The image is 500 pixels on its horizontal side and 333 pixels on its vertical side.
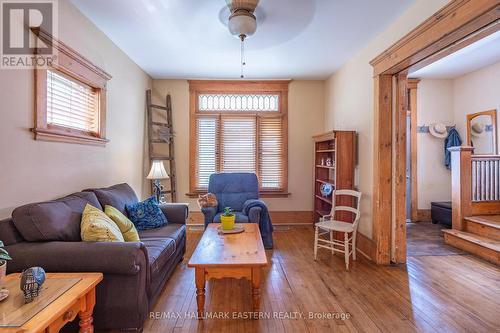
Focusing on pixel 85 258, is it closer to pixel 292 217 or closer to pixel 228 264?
pixel 228 264

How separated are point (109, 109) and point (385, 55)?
343 centimetres

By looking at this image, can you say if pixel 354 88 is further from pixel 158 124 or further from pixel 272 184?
pixel 158 124

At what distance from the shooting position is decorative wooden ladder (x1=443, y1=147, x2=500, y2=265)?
147 inches

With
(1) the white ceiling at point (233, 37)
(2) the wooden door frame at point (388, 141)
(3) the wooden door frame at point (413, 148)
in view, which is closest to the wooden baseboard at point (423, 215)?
(3) the wooden door frame at point (413, 148)

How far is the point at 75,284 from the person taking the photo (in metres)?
1.57

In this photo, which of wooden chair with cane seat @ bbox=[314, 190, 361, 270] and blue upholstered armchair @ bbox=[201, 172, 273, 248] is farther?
blue upholstered armchair @ bbox=[201, 172, 273, 248]

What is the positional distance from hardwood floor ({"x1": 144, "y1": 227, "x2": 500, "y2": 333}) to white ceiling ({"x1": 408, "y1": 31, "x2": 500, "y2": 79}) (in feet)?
9.63

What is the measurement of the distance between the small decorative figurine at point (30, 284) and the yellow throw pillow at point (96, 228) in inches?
24.0

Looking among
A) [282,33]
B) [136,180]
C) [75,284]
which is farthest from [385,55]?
[136,180]

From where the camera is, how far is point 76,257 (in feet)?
5.93

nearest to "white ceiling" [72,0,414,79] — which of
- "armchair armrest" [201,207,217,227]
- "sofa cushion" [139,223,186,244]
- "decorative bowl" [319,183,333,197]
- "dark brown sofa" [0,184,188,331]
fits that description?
"decorative bowl" [319,183,333,197]

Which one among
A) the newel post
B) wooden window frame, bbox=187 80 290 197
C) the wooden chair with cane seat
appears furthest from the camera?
wooden window frame, bbox=187 80 290 197

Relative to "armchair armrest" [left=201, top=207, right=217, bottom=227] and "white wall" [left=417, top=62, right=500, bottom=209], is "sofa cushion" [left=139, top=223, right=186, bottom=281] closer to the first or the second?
"armchair armrest" [left=201, top=207, right=217, bottom=227]

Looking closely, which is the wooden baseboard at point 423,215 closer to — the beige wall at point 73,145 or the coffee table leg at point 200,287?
the coffee table leg at point 200,287
